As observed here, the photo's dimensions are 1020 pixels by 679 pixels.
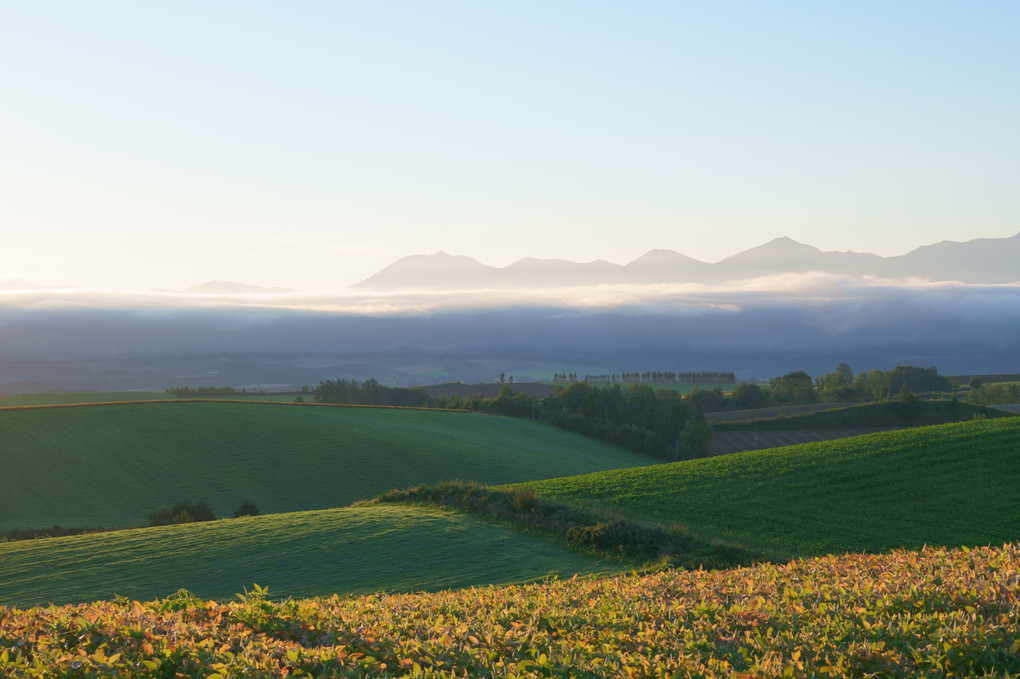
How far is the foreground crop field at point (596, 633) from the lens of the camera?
6754mm

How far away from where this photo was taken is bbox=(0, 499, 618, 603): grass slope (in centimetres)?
2212

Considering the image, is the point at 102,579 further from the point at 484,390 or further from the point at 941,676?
the point at 484,390

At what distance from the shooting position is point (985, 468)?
37375mm

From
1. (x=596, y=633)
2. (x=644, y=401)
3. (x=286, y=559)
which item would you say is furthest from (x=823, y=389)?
(x=596, y=633)

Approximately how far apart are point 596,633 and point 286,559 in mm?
19012

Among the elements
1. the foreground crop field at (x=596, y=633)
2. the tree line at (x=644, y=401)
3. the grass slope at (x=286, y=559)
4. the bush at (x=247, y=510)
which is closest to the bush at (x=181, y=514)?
the bush at (x=247, y=510)

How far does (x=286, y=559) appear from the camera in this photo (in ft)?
81.0

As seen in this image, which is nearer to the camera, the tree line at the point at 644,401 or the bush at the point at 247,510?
the bush at the point at 247,510

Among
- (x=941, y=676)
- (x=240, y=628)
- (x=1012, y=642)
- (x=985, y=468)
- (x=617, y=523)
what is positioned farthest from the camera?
(x=985, y=468)

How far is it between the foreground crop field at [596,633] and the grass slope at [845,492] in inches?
716

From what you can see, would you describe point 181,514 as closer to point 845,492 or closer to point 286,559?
point 286,559

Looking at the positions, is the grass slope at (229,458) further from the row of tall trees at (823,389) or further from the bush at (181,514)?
the row of tall trees at (823,389)

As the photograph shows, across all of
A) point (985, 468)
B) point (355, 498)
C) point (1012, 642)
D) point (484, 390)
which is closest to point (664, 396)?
point (484, 390)

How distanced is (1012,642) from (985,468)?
36364mm
